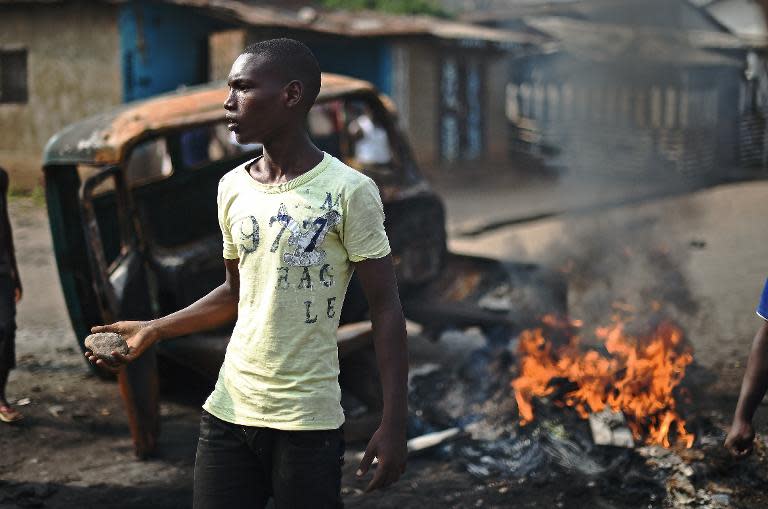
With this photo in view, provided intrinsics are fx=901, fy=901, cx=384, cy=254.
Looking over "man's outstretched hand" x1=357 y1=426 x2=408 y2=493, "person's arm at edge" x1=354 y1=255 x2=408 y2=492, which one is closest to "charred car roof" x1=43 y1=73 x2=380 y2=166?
"person's arm at edge" x1=354 y1=255 x2=408 y2=492

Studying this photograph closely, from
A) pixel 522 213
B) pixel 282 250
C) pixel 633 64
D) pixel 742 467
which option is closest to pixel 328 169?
pixel 282 250

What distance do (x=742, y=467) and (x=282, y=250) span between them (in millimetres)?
3250

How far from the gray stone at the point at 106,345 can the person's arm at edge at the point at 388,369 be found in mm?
761

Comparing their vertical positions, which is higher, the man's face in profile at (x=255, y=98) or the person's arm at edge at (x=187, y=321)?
the man's face in profile at (x=255, y=98)

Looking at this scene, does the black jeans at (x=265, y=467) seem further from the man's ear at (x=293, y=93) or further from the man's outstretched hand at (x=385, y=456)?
the man's ear at (x=293, y=93)

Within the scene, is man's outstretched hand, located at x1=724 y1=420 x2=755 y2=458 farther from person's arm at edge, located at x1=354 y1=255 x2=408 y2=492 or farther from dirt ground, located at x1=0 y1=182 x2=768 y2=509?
dirt ground, located at x1=0 y1=182 x2=768 y2=509

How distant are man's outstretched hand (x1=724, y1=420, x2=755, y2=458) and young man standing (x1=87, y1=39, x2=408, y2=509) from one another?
47.1 inches

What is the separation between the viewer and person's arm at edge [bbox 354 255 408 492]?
235cm

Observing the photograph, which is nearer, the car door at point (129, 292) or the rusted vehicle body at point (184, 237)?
the car door at point (129, 292)

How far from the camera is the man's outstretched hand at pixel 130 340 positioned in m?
2.60

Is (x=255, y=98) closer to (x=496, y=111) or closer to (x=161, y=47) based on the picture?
(x=161, y=47)

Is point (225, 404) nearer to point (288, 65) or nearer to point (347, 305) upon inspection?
point (288, 65)

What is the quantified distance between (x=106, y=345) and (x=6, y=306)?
3.32 meters

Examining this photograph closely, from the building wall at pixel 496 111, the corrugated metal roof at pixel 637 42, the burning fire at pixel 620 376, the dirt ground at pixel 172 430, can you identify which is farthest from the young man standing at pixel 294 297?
the building wall at pixel 496 111
